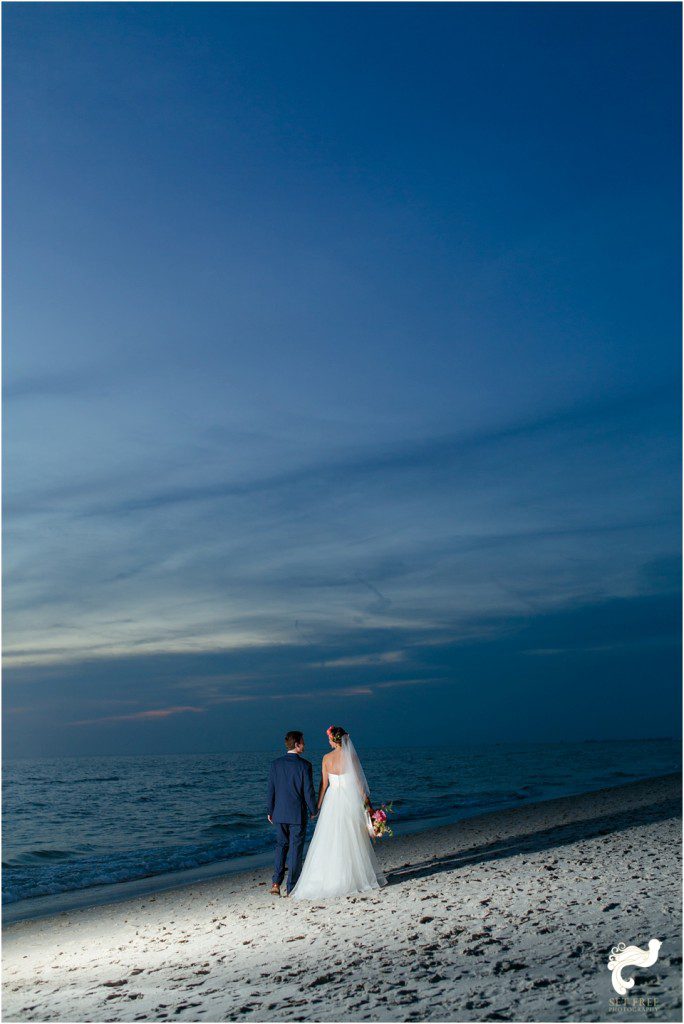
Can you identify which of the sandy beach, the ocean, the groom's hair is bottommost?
the ocean

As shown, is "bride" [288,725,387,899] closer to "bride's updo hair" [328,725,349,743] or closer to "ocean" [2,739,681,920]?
"bride's updo hair" [328,725,349,743]

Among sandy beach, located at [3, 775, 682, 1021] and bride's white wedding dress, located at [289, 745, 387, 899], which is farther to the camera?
bride's white wedding dress, located at [289, 745, 387, 899]

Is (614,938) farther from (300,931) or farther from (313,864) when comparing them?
(313,864)

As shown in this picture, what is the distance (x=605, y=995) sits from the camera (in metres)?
5.53

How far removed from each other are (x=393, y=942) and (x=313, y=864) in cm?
365

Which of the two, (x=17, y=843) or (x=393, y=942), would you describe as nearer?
(x=393, y=942)

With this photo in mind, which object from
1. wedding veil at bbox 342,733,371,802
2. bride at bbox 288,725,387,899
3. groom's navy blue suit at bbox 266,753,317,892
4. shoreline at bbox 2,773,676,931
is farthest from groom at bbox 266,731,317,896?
shoreline at bbox 2,773,676,931

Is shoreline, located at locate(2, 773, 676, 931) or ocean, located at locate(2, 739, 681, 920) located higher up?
shoreline, located at locate(2, 773, 676, 931)

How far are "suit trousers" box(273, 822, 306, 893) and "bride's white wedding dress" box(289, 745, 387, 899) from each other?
26 cm

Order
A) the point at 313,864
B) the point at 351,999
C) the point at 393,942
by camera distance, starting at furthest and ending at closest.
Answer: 1. the point at 313,864
2. the point at 393,942
3. the point at 351,999

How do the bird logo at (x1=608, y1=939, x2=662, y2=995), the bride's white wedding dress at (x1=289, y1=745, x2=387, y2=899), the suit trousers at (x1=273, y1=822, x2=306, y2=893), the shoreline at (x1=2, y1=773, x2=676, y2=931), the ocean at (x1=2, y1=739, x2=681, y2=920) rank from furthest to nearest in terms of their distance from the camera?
the ocean at (x1=2, y1=739, x2=681, y2=920), the shoreline at (x1=2, y1=773, x2=676, y2=931), the suit trousers at (x1=273, y1=822, x2=306, y2=893), the bride's white wedding dress at (x1=289, y1=745, x2=387, y2=899), the bird logo at (x1=608, y1=939, x2=662, y2=995)

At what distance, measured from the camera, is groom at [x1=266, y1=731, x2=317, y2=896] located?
1171cm

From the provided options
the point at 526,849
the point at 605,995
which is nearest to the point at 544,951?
the point at 605,995

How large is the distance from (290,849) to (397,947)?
4406 millimetres
